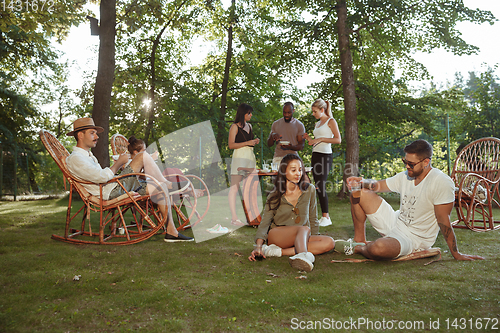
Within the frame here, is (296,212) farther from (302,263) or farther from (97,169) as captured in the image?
(97,169)

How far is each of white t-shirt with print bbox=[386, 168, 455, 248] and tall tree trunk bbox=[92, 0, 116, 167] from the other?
19.9 ft

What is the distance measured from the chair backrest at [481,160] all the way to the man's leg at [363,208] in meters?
2.00

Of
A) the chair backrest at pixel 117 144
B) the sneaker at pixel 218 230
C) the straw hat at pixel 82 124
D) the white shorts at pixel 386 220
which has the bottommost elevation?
the sneaker at pixel 218 230

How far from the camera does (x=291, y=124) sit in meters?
4.86

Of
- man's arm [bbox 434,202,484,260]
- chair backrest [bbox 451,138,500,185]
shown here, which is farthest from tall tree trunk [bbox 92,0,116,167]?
chair backrest [bbox 451,138,500,185]

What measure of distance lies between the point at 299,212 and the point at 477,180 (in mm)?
2863

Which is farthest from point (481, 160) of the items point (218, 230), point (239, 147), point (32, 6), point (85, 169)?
point (32, 6)

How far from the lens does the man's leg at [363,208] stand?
320 centimetres

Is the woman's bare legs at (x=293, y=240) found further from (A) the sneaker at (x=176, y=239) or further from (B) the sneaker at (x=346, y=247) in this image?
(A) the sneaker at (x=176, y=239)

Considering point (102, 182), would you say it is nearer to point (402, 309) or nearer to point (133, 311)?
point (133, 311)

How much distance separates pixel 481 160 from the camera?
4820mm

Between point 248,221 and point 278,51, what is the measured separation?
5401 mm

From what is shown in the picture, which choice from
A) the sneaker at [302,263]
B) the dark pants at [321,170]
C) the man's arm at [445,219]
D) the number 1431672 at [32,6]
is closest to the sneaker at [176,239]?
the sneaker at [302,263]

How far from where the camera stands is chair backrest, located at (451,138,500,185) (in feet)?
15.1
